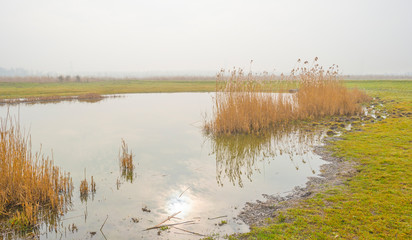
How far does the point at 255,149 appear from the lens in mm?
8227

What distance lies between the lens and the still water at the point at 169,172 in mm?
4219

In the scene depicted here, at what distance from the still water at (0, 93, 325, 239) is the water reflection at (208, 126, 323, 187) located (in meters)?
0.02

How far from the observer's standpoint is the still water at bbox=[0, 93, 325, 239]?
422 cm

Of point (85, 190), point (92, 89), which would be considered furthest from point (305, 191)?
point (92, 89)

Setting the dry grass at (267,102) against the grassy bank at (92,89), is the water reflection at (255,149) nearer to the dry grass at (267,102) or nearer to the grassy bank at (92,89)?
the dry grass at (267,102)

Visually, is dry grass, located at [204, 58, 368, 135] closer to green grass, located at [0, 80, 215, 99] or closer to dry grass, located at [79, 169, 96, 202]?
dry grass, located at [79, 169, 96, 202]

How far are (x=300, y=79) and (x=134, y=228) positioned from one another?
430 inches

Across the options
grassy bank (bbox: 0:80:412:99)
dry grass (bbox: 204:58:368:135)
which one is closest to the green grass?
grassy bank (bbox: 0:80:412:99)

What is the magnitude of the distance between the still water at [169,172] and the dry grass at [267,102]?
866 millimetres

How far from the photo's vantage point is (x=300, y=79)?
12711 mm

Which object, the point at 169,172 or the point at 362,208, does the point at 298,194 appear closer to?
the point at 362,208

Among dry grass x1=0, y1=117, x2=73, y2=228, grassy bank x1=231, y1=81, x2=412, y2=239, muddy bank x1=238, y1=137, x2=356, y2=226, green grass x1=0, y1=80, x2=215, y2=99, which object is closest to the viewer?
grassy bank x1=231, y1=81, x2=412, y2=239

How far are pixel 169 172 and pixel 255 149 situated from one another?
3001 millimetres

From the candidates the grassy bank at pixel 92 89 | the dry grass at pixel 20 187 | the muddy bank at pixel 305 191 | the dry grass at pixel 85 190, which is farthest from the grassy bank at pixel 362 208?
the grassy bank at pixel 92 89
